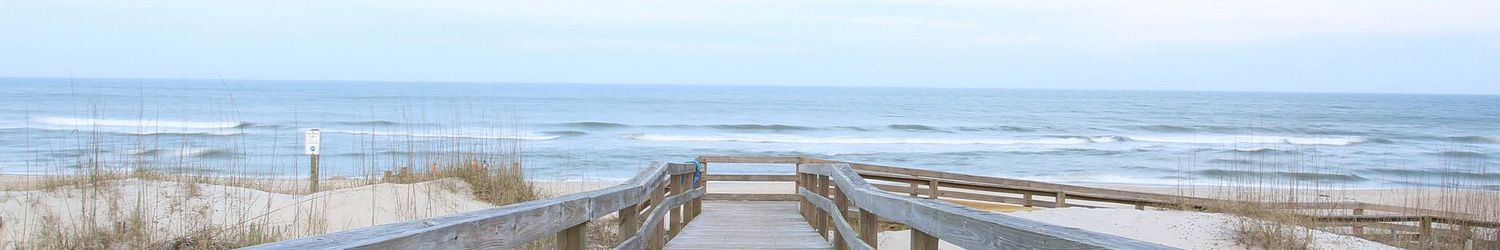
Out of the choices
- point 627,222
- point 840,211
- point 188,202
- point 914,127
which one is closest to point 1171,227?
point 840,211

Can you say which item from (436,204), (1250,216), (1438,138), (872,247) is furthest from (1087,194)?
(1438,138)

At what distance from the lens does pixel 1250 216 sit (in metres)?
10.8

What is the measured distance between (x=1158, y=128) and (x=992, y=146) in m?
16.6

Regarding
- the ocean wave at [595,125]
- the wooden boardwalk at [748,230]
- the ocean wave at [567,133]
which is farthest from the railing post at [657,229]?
the ocean wave at [595,125]

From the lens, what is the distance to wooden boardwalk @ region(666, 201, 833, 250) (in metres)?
7.84

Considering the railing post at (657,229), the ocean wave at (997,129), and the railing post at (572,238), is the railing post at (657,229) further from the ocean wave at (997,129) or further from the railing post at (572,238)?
the ocean wave at (997,129)

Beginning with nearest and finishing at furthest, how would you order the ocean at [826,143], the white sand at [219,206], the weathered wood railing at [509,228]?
1. the weathered wood railing at [509,228]
2. the white sand at [219,206]
3. the ocean at [826,143]

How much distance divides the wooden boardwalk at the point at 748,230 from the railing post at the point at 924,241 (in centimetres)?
343

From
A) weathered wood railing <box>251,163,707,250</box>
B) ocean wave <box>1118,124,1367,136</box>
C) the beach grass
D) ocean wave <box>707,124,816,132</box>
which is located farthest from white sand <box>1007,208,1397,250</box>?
ocean wave <box>1118,124,1367,136</box>

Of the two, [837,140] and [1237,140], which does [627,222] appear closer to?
[837,140]

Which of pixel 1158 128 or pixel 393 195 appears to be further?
pixel 1158 128

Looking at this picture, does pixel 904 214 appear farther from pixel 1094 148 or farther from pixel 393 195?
pixel 1094 148

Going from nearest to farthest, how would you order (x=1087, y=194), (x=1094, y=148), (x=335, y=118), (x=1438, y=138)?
(x=1087, y=194)
(x=1094, y=148)
(x=1438, y=138)
(x=335, y=118)

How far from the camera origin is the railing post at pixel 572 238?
431 cm
